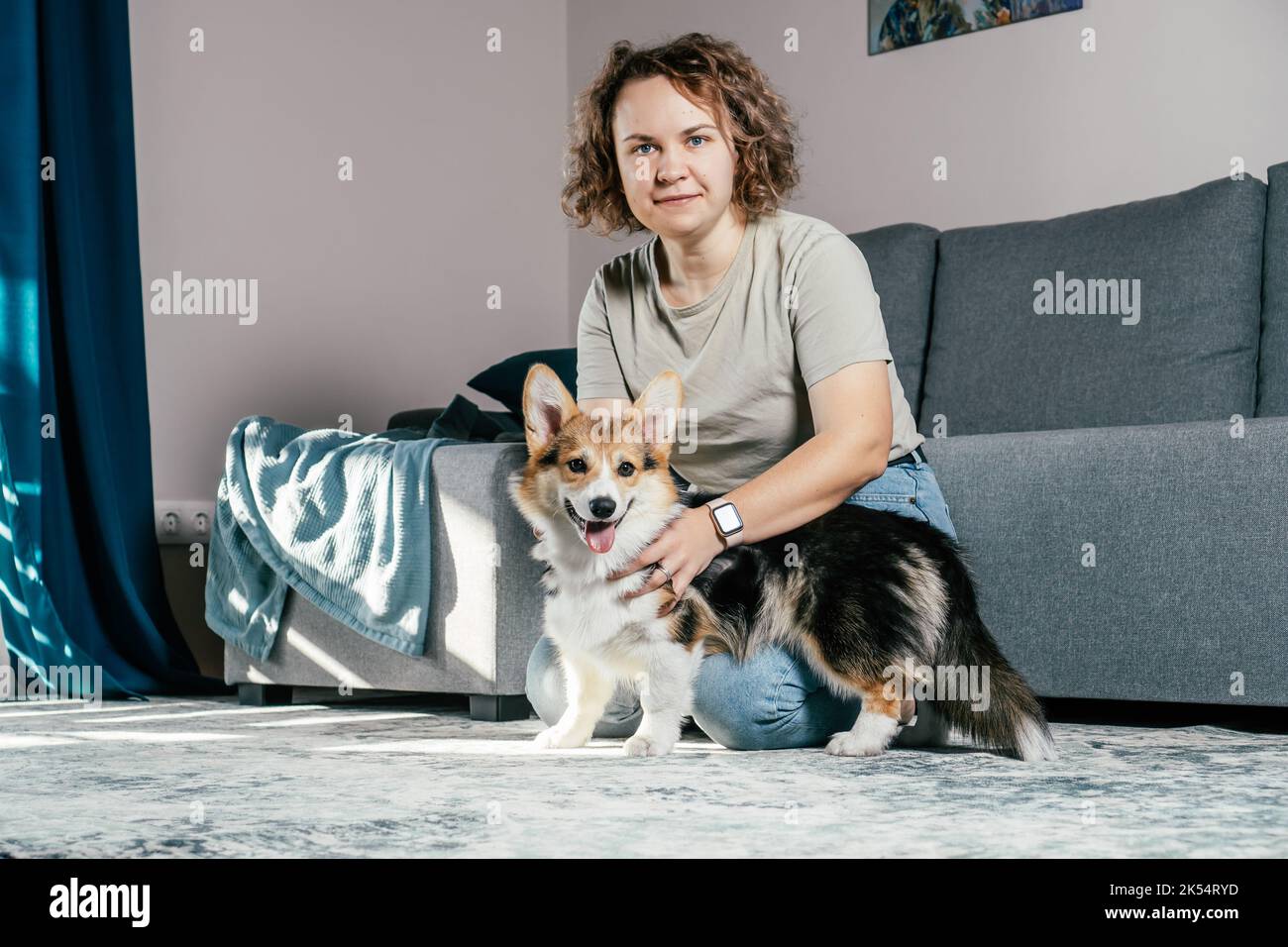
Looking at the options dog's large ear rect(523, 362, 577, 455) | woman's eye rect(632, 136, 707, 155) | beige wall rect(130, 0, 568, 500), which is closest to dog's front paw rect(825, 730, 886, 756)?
dog's large ear rect(523, 362, 577, 455)

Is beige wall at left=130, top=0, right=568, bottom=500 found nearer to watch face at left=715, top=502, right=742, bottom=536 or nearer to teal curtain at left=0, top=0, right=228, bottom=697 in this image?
teal curtain at left=0, top=0, right=228, bottom=697

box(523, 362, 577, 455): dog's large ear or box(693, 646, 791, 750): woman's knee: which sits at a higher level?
box(523, 362, 577, 455): dog's large ear

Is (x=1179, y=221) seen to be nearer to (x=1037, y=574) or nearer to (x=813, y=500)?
(x=1037, y=574)

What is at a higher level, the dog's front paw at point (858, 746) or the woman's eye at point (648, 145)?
the woman's eye at point (648, 145)

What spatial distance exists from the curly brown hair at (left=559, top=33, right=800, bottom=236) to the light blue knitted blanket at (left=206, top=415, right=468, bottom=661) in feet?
2.56

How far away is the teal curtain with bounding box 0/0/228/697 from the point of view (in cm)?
320

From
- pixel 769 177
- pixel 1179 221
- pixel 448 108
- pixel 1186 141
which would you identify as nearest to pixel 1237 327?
pixel 1179 221

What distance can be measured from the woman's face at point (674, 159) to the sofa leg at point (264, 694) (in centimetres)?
156

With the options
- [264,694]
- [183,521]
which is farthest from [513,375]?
[183,521]

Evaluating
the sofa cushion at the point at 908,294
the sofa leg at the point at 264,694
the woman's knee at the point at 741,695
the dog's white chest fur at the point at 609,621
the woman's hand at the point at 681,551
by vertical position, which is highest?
the sofa cushion at the point at 908,294

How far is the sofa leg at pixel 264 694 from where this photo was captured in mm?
3051

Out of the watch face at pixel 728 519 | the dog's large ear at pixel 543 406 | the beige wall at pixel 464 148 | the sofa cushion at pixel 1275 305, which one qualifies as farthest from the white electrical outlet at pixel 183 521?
the sofa cushion at pixel 1275 305

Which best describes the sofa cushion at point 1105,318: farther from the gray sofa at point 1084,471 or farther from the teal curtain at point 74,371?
the teal curtain at point 74,371
